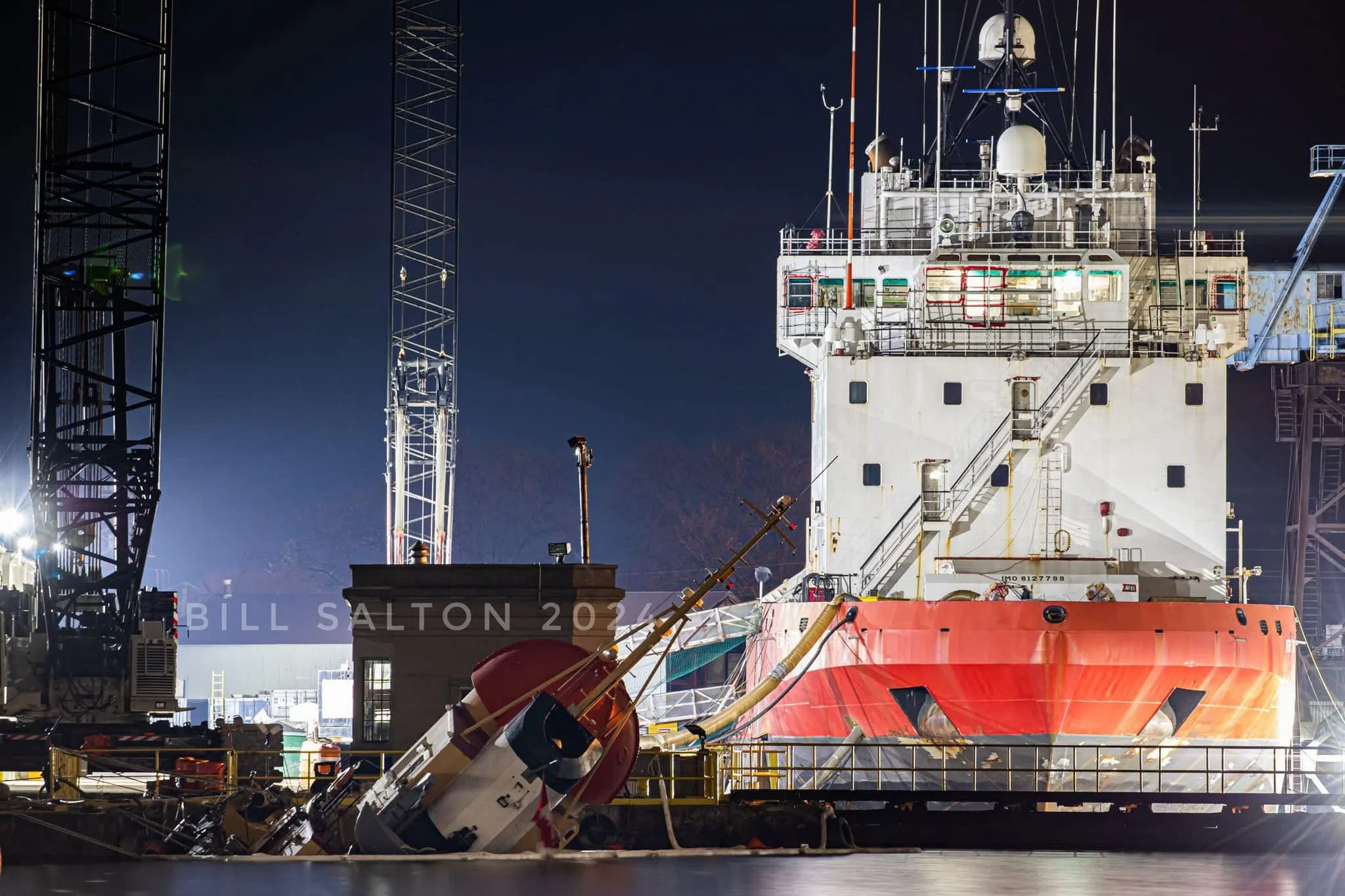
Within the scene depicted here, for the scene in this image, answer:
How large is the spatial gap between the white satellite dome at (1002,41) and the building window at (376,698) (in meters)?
27.8

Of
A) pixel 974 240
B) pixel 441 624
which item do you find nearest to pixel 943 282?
pixel 974 240

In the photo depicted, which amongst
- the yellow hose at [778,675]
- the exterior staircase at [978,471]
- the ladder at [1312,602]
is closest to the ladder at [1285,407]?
the ladder at [1312,602]

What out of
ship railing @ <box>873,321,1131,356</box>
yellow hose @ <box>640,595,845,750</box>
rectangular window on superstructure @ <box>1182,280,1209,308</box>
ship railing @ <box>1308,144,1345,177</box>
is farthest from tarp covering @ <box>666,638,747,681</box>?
ship railing @ <box>1308,144,1345,177</box>

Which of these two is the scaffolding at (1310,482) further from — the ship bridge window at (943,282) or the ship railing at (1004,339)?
the ship bridge window at (943,282)

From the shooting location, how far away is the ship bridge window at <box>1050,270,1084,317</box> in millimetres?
45219

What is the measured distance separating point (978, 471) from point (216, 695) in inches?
2041

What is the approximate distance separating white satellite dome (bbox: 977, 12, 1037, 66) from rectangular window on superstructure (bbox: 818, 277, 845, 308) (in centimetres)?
798

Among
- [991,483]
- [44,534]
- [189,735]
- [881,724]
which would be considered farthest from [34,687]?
[991,483]

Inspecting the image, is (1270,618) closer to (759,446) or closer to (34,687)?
(34,687)

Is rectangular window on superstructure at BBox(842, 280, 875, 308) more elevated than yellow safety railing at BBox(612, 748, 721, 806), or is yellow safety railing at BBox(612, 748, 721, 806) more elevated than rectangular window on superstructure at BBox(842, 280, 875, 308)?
rectangular window on superstructure at BBox(842, 280, 875, 308)

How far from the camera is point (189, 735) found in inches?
1353

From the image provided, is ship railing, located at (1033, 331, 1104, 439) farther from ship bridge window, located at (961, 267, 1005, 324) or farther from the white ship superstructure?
ship bridge window, located at (961, 267, 1005, 324)

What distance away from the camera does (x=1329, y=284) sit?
75.7 m

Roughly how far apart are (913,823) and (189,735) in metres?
12.9
